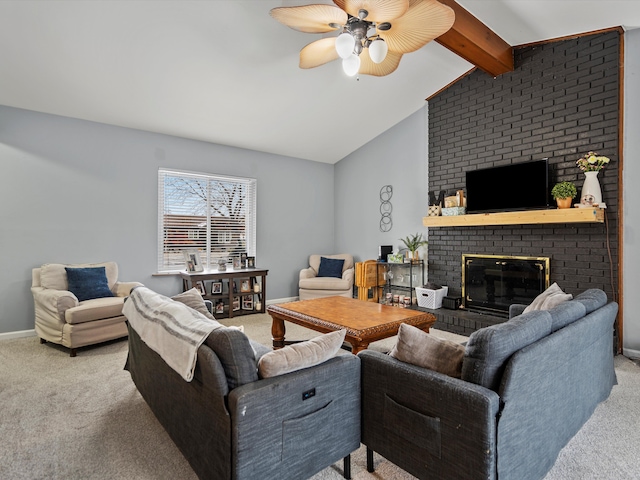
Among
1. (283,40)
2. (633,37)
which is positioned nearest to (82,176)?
(283,40)

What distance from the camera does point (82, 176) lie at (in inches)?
171

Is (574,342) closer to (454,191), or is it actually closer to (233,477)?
(233,477)

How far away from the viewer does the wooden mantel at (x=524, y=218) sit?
347 cm

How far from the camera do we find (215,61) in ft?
11.9

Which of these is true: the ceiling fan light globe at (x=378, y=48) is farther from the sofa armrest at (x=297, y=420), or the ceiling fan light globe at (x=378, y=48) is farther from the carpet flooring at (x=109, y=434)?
the carpet flooring at (x=109, y=434)

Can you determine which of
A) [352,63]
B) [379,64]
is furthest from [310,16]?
[379,64]

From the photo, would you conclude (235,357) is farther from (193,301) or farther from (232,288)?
(232,288)

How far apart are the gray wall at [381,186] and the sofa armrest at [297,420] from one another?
399 cm

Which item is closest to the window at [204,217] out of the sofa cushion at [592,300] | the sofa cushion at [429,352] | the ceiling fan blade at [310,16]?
the ceiling fan blade at [310,16]

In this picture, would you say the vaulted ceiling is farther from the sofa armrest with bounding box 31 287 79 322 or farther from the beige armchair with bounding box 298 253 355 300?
the beige armchair with bounding box 298 253 355 300

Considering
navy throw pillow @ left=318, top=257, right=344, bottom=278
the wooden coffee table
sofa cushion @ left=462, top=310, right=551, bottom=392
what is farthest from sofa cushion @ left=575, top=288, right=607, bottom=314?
navy throw pillow @ left=318, top=257, right=344, bottom=278

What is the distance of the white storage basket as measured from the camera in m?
4.70

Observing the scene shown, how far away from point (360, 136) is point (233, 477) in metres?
5.40

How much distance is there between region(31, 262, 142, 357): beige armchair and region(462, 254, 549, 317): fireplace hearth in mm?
4222
